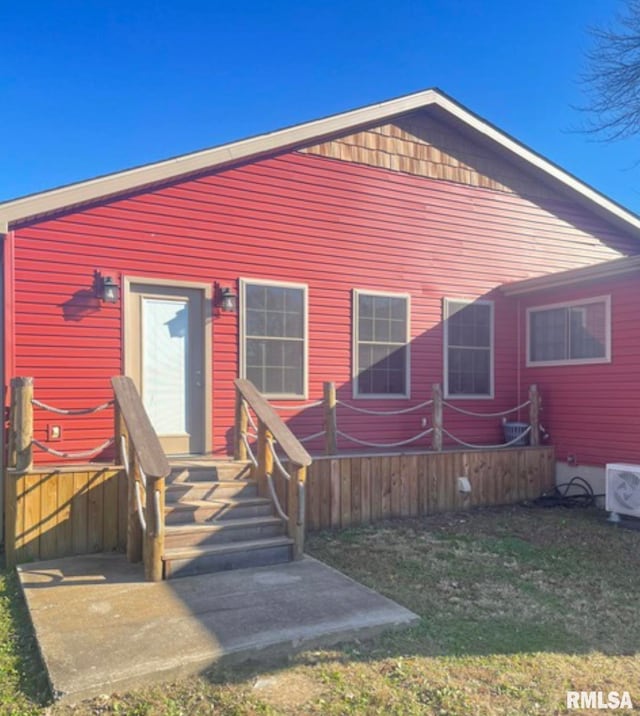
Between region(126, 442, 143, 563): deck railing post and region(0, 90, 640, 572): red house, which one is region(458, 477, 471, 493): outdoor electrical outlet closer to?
region(0, 90, 640, 572): red house

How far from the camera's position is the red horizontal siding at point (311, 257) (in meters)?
6.11

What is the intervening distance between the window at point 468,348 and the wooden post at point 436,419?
37.7 inches

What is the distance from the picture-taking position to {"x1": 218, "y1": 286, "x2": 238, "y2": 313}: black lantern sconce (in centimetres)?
684

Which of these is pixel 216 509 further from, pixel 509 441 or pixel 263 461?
pixel 509 441

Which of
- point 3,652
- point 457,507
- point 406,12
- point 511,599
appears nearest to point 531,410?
point 457,507

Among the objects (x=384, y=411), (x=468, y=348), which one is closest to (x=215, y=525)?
(x=384, y=411)

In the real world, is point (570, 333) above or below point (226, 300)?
below

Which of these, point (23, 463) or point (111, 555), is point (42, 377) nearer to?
point (23, 463)

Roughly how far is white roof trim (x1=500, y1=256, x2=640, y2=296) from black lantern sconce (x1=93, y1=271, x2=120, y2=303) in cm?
560

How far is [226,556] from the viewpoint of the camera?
4723mm

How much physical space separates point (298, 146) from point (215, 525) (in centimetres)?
490

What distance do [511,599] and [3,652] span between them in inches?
134

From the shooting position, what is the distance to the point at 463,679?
9.91ft

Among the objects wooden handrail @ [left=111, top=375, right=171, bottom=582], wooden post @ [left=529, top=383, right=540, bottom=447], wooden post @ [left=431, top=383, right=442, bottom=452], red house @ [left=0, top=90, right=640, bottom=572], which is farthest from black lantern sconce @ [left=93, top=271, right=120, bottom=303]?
wooden post @ [left=529, top=383, right=540, bottom=447]
